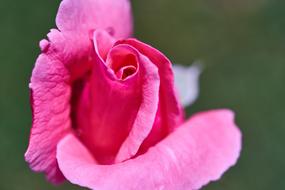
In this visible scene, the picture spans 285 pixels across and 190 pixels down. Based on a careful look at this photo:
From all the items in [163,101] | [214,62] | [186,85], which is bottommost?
[214,62]

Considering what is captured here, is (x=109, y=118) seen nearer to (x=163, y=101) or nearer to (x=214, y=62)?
(x=163, y=101)

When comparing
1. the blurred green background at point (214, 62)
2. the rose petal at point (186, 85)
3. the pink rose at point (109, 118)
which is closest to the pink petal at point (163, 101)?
the pink rose at point (109, 118)

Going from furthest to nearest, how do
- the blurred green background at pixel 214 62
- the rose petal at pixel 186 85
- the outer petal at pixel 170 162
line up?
the blurred green background at pixel 214 62, the rose petal at pixel 186 85, the outer petal at pixel 170 162

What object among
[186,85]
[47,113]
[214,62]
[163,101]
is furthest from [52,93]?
[214,62]

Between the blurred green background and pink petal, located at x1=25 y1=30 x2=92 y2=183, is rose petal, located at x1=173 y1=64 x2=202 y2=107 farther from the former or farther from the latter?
the blurred green background

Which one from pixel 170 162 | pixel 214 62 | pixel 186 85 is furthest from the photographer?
pixel 214 62

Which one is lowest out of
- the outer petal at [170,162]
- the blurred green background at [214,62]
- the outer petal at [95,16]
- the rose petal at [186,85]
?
the blurred green background at [214,62]

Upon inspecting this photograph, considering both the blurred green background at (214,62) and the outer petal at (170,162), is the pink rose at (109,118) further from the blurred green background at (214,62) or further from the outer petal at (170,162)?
the blurred green background at (214,62)
